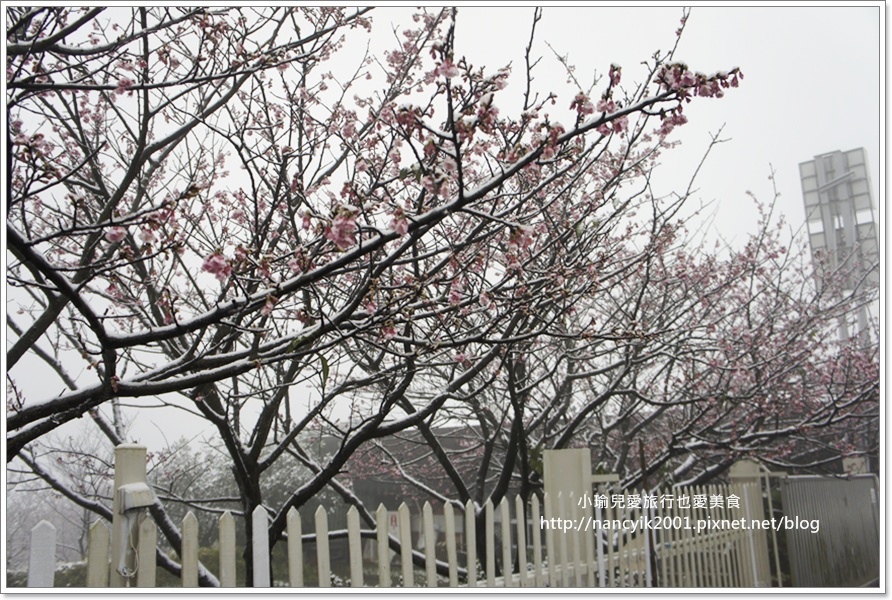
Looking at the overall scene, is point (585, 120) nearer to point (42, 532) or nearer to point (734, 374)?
point (42, 532)

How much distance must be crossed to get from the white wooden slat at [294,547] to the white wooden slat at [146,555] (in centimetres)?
29

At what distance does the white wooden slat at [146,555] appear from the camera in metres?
1.51

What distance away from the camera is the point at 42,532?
1.48 metres

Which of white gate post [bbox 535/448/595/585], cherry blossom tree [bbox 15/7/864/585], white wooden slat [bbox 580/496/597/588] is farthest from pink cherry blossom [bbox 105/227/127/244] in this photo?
white wooden slat [bbox 580/496/597/588]

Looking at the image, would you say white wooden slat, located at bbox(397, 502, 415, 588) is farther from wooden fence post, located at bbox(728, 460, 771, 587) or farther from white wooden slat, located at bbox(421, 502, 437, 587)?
wooden fence post, located at bbox(728, 460, 771, 587)

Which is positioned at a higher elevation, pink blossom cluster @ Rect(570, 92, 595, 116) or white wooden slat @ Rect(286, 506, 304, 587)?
pink blossom cluster @ Rect(570, 92, 595, 116)

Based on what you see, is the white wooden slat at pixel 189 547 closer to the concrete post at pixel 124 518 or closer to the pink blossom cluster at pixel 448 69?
the concrete post at pixel 124 518

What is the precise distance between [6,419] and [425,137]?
127 cm

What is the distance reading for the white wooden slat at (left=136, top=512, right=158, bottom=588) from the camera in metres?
1.51

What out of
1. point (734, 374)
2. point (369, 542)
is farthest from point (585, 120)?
point (734, 374)

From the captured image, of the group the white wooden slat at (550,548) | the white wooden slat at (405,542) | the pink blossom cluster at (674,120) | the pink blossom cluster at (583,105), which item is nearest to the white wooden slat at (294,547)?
the white wooden slat at (405,542)

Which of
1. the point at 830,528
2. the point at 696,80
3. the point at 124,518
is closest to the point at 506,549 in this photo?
the point at 124,518

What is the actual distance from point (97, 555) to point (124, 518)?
0.09 metres

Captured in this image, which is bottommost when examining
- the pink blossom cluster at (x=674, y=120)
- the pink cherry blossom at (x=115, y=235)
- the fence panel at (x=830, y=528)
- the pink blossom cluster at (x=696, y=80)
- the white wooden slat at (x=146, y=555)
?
the fence panel at (x=830, y=528)
